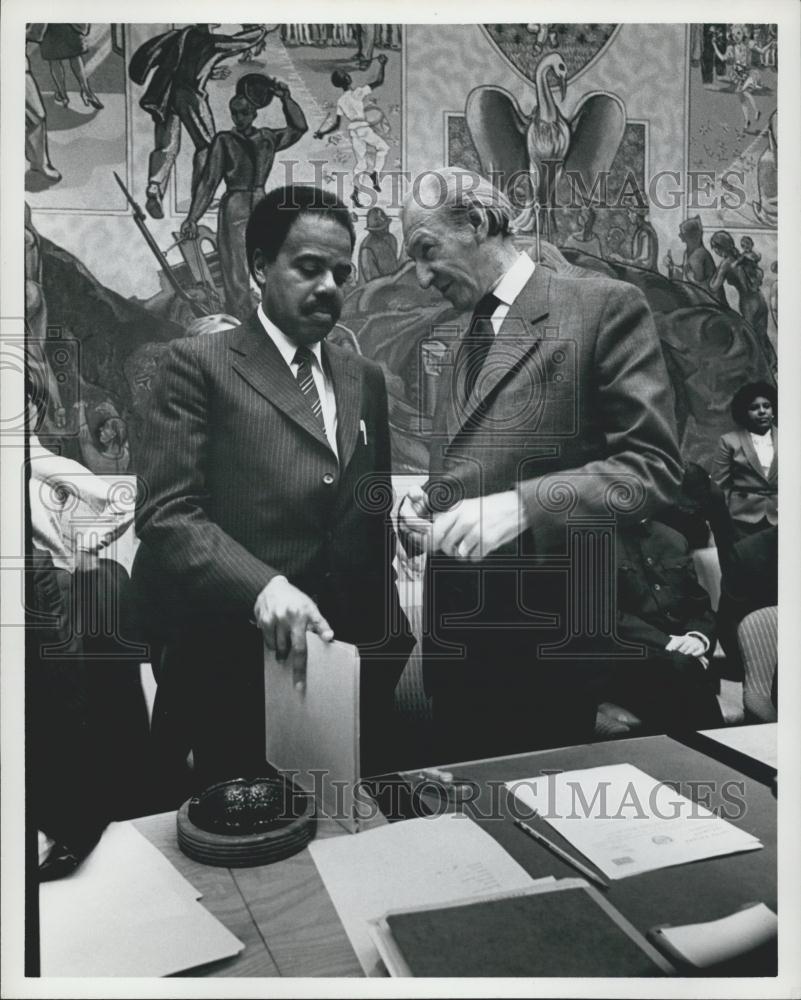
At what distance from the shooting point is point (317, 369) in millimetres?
1872

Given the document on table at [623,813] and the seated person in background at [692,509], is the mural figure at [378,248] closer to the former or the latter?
the seated person in background at [692,509]

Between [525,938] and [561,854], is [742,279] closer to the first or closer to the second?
[561,854]

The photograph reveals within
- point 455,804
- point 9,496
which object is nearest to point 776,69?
point 455,804

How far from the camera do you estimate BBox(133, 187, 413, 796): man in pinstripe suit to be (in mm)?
1850

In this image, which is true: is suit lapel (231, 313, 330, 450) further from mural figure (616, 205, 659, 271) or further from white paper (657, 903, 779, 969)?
white paper (657, 903, 779, 969)

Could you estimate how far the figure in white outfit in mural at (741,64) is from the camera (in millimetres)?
1885

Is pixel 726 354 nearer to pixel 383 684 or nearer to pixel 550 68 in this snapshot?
pixel 550 68

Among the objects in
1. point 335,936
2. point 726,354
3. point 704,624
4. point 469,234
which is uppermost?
point 469,234

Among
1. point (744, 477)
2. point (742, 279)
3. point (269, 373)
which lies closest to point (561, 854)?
point (744, 477)

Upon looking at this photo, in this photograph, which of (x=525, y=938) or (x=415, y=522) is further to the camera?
(x=415, y=522)

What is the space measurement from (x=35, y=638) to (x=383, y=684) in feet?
2.47

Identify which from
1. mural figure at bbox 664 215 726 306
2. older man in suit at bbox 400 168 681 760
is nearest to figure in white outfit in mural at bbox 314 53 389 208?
older man in suit at bbox 400 168 681 760

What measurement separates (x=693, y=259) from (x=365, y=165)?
731 millimetres

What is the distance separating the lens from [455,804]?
1.85 m
